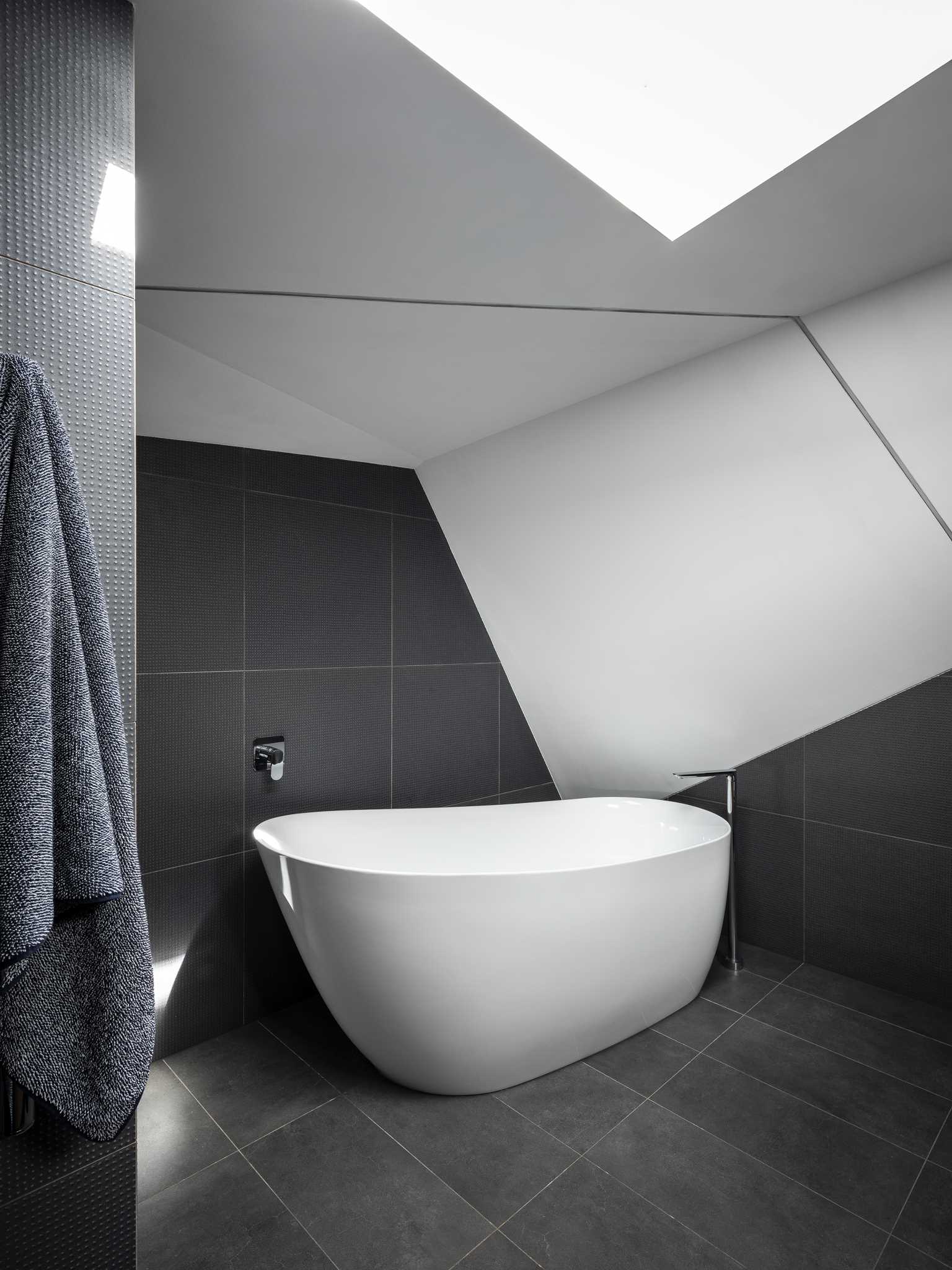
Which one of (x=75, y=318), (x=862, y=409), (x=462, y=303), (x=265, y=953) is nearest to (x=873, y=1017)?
(x=862, y=409)

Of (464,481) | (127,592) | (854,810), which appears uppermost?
(464,481)

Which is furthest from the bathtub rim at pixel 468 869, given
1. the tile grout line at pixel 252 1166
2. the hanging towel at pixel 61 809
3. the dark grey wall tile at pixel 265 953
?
the hanging towel at pixel 61 809

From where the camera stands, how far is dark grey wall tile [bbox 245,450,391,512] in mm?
2703

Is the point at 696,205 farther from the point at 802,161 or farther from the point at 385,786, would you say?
the point at 385,786

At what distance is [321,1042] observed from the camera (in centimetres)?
250

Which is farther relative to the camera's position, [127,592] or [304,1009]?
[304,1009]

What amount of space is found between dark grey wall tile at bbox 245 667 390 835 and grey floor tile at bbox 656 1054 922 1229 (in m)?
1.60

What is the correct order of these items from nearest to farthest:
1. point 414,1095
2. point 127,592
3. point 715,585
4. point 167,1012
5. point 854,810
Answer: point 127,592, point 414,1095, point 167,1012, point 715,585, point 854,810

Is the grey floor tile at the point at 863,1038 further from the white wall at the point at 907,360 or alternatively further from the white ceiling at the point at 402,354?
the white ceiling at the point at 402,354

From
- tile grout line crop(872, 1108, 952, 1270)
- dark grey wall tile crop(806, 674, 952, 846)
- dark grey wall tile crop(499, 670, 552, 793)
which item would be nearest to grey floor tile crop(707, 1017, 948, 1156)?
tile grout line crop(872, 1108, 952, 1270)

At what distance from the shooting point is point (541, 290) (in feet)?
5.96

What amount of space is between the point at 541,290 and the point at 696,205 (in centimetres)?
43

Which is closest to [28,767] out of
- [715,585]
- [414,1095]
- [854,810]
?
[414,1095]

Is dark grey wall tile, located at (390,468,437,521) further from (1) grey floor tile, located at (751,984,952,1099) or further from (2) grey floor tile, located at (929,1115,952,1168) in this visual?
(2) grey floor tile, located at (929,1115,952,1168)
